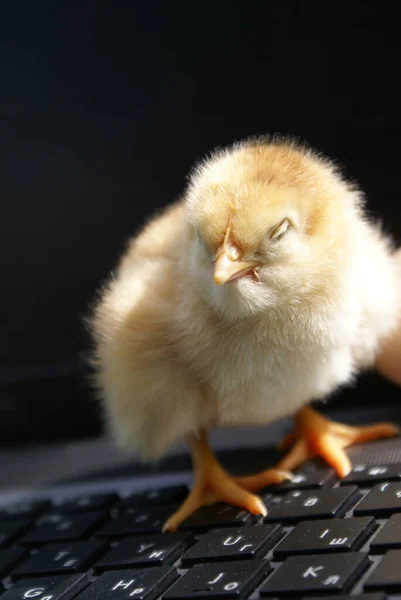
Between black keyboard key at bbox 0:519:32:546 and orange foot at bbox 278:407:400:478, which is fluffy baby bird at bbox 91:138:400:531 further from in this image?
black keyboard key at bbox 0:519:32:546

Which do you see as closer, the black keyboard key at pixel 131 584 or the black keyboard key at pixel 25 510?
the black keyboard key at pixel 131 584

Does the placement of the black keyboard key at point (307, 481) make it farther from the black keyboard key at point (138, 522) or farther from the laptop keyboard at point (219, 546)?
the black keyboard key at point (138, 522)

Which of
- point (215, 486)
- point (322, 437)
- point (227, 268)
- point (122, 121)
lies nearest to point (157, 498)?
point (215, 486)

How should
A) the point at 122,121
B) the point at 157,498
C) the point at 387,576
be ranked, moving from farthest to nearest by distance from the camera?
1. the point at 122,121
2. the point at 157,498
3. the point at 387,576

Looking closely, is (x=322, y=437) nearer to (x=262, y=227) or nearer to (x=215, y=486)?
(x=215, y=486)

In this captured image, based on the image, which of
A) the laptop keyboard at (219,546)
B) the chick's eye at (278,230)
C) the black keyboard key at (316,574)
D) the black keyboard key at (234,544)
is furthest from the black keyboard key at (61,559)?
the chick's eye at (278,230)

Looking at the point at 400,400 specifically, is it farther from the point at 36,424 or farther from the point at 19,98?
the point at 19,98
